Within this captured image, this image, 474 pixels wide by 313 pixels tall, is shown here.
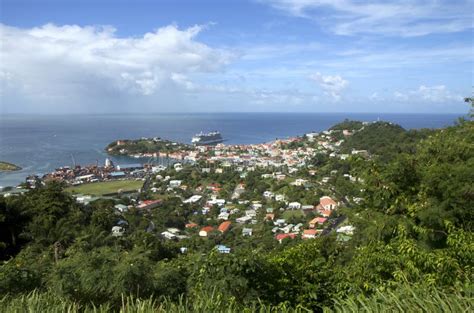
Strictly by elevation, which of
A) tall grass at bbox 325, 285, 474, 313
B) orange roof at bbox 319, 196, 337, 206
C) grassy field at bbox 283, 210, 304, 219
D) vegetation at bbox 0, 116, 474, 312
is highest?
tall grass at bbox 325, 285, 474, 313

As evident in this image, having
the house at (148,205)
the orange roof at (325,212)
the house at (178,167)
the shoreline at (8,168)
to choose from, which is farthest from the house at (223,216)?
the shoreline at (8,168)

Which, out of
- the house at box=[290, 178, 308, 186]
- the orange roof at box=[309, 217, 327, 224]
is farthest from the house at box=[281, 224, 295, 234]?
the house at box=[290, 178, 308, 186]

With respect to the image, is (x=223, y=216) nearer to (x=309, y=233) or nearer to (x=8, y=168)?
(x=309, y=233)

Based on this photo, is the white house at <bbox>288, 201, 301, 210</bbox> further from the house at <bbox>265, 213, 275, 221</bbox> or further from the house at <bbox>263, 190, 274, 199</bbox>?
the house at <bbox>263, 190, 274, 199</bbox>

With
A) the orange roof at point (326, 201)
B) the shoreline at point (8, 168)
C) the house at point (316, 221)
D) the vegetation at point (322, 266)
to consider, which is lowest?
the house at point (316, 221)

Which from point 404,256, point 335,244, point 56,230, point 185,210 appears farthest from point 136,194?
point 404,256

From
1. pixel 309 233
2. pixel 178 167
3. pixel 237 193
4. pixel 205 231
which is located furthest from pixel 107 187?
pixel 309 233

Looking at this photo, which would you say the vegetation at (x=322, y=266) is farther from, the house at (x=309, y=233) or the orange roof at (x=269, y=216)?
the orange roof at (x=269, y=216)
